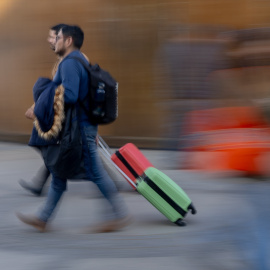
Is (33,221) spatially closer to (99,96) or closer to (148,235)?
(148,235)

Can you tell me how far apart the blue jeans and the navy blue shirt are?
14 cm

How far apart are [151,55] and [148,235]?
13.1ft

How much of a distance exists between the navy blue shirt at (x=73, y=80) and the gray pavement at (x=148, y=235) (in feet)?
3.29

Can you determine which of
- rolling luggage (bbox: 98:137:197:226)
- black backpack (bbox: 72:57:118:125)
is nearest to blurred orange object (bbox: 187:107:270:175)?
rolling luggage (bbox: 98:137:197:226)

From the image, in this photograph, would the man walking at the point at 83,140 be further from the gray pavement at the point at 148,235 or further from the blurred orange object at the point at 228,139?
the blurred orange object at the point at 228,139

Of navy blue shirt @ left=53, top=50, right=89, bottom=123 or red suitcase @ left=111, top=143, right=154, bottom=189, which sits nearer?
navy blue shirt @ left=53, top=50, right=89, bottom=123

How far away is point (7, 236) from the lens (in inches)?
198

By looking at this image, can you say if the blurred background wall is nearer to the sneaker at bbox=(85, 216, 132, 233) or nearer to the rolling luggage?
the rolling luggage

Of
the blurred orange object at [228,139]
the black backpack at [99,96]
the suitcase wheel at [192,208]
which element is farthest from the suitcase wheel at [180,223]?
the blurred orange object at [228,139]

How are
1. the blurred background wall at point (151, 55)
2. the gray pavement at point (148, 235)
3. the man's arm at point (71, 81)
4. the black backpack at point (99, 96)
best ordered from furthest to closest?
1. the blurred background wall at point (151, 55)
2. the black backpack at point (99, 96)
3. the man's arm at point (71, 81)
4. the gray pavement at point (148, 235)

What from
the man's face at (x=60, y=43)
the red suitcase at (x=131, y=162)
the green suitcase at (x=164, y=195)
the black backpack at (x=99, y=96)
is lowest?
the green suitcase at (x=164, y=195)

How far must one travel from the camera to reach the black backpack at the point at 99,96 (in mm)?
4773

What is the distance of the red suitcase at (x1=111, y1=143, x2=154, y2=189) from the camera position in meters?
5.24

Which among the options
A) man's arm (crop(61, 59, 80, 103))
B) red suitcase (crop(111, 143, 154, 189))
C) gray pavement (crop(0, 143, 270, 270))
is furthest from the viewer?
red suitcase (crop(111, 143, 154, 189))
